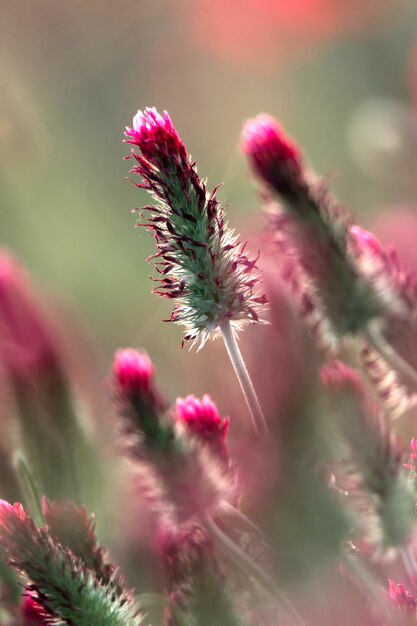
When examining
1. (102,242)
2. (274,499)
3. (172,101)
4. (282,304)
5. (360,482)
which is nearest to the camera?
(274,499)

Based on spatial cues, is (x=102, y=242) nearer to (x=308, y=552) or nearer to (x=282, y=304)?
(x=282, y=304)

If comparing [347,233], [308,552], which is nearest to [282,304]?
[347,233]

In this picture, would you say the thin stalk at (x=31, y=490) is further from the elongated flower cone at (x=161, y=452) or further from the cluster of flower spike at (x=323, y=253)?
the cluster of flower spike at (x=323, y=253)

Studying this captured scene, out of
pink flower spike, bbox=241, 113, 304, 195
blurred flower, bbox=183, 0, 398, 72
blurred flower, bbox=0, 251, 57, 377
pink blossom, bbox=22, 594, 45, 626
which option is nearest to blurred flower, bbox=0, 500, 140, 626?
pink blossom, bbox=22, 594, 45, 626

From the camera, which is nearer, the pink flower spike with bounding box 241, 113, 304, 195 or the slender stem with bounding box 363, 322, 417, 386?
the slender stem with bounding box 363, 322, 417, 386

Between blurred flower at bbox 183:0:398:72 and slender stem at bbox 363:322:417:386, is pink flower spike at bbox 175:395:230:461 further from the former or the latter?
blurred flower at bbox 183:0:398:72

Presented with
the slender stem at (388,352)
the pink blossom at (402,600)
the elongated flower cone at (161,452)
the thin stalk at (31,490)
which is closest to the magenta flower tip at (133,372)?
the elongated flower cone at (161,452)
